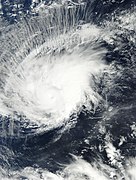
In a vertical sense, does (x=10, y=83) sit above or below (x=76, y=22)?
below

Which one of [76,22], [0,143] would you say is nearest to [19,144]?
[0,143]

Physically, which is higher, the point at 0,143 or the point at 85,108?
the point at 85,108

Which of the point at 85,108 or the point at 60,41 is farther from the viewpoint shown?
the point at 60,41

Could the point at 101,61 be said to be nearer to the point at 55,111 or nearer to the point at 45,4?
the point at 55,111

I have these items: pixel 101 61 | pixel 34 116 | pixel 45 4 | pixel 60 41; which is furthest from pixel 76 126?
pixel 45 4

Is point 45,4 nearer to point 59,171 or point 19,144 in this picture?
point 19,144

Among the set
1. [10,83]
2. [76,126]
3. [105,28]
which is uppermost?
[105,28]

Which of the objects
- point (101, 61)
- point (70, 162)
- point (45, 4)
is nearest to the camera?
point (70, 162)

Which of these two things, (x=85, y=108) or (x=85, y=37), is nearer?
(x=85, y=108)

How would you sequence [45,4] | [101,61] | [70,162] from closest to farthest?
[70,162] < [101,61] < [45,4]
